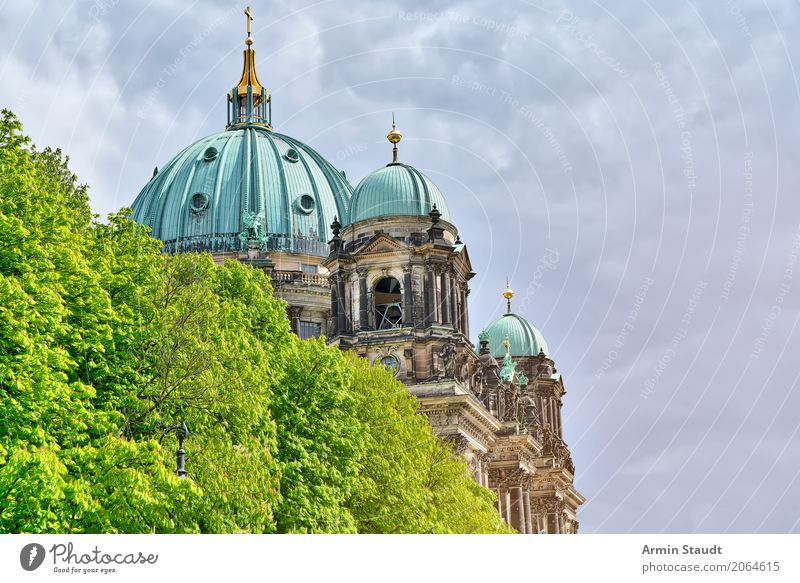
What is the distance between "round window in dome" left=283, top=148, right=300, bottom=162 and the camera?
10488 cm

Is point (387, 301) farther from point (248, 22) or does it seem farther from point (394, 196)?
point (248, 22)

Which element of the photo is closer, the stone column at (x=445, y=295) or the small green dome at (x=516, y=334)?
the stone column at (x=445, y=295)

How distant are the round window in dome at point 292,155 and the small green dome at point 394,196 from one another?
2176 centimetres

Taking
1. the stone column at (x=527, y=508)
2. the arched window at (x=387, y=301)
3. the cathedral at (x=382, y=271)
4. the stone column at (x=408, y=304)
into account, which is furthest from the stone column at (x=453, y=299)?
the stone column at (x=527, y=508)

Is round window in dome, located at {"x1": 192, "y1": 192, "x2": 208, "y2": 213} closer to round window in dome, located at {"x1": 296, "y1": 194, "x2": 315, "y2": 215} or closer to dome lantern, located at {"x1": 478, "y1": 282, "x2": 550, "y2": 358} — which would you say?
round window in dome, located at {"x1": 296, "y1": 194, "x2": 315, "y2": 215}

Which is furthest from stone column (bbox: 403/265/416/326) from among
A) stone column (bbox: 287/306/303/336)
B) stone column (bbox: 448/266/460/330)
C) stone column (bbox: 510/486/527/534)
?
stone column (bbox: 510/486/527/534)

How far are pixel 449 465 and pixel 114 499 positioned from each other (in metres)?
28.7

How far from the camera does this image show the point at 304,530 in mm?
45000

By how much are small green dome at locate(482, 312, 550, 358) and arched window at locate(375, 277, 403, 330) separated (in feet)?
142

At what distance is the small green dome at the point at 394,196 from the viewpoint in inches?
3241

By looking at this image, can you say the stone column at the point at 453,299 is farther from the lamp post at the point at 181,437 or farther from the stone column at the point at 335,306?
the lamp post at the point at 181,437

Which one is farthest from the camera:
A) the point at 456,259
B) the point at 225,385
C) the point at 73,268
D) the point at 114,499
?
the point at 456,259
